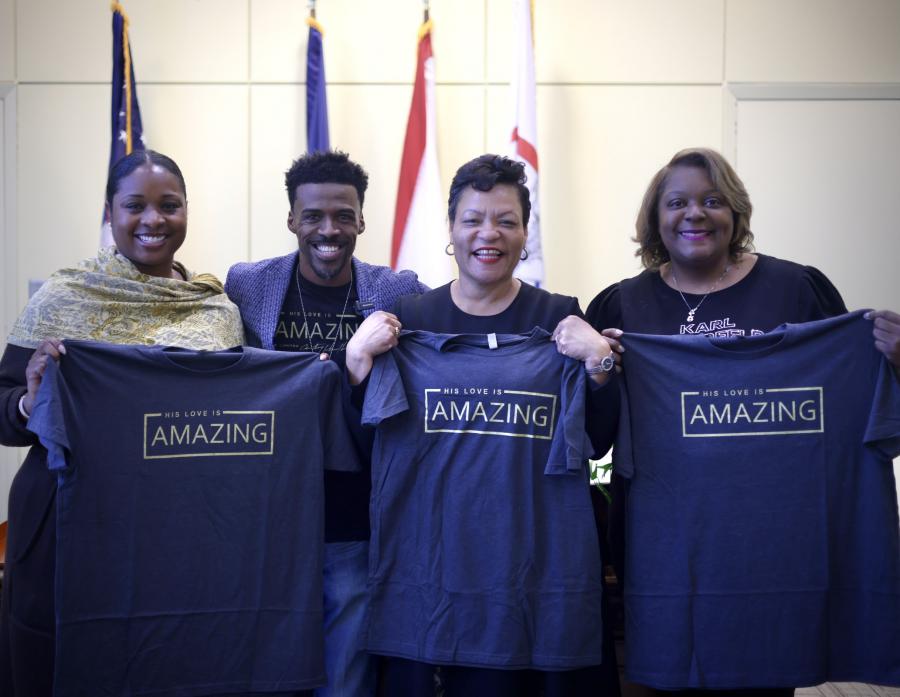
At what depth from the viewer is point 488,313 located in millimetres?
2184

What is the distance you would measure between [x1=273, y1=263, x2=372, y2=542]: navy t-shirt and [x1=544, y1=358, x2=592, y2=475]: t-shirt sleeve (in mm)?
487

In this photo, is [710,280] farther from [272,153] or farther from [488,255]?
[272,153]

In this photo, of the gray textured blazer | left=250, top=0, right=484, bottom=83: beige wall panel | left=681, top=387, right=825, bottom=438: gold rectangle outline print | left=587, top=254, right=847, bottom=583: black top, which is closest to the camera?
left=681, top=387, right=825, bottom=438: gold rectangle outline print

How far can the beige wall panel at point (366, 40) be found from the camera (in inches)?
170

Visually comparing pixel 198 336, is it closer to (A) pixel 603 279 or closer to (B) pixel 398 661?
(B) pixel 398 661

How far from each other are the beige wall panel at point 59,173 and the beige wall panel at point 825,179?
3.42 metres

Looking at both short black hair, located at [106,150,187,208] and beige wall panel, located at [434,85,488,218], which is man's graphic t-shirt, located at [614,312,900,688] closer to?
short black hair, located at [106,150,187,208]

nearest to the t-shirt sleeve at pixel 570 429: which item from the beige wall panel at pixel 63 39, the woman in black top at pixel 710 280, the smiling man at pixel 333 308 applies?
the woman in black top at pixel 710 280

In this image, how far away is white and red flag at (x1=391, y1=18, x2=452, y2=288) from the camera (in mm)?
4066

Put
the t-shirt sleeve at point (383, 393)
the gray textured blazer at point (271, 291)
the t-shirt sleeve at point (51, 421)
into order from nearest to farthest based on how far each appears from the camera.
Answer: the t-shirt sleeve at point (51, 421) → the t-shirt sleeve at point (383, 393) → the gray textured blazer at point (271, 291)

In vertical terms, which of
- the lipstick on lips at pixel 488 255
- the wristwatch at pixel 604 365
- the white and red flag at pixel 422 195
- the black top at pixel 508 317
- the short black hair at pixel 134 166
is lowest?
the wristwatch at pixel 604 365

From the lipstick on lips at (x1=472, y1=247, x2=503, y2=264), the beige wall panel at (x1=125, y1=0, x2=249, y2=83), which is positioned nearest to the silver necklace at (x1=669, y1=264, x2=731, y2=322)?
the lipstick on lips at (x1=472, y1=247, x2=503, y2=264)

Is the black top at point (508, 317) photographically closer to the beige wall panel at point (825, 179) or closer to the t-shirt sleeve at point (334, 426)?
the t-shirt sleeve at point (334, 426)

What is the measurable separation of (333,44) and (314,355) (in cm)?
271
